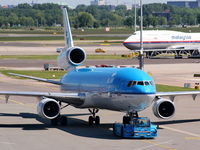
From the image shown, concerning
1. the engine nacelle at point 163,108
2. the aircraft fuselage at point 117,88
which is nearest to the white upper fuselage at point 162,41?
the aircraft fuselage at point 117,88

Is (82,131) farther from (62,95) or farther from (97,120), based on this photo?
(97,120)

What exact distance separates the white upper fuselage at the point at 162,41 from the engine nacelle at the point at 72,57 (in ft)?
297

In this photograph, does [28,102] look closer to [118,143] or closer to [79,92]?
[79,92]

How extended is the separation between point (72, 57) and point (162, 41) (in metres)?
92.6

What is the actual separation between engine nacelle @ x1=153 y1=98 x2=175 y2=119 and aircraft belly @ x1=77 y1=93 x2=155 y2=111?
305 centimetres

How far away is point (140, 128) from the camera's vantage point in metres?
38.3

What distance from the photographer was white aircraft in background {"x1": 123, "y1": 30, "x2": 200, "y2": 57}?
14162cm

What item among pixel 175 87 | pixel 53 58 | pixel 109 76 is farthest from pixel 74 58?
pixel 53 58

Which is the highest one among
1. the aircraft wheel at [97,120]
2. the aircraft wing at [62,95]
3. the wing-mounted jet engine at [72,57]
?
the wing-mounted jet engine at [72,57]

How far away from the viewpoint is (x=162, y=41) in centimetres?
14212

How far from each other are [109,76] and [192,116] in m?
11.4

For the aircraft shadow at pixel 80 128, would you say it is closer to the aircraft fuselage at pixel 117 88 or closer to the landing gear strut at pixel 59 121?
the landing gear strut at pixel 59 121

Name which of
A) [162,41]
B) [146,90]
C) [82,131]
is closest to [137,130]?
[146,90]

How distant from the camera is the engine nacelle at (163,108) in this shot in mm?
42594
